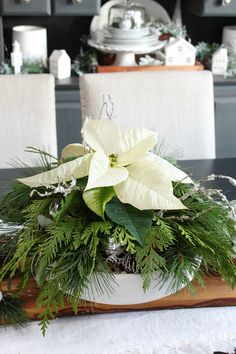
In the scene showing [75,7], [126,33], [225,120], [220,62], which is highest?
[75,7]

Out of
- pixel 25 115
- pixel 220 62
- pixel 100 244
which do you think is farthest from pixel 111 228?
pixel 220 62

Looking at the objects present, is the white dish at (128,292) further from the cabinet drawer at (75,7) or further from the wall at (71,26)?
the wall at (71,26)

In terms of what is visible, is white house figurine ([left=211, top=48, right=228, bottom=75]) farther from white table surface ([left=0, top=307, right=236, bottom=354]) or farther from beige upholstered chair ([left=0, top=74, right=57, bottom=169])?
white table surface ([left=0, top=307, right=236, bottom=354])

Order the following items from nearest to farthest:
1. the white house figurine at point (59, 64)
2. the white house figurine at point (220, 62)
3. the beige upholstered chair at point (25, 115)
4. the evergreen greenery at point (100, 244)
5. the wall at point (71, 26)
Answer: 1. the evergreen greenery at point (100, 244)
2. the beige upholstered chair at point (25, 115)
3. the white house figurine at point (59, 64)
4. the white house figurine at point (220, 62)
5. the wall at point (71, 26)

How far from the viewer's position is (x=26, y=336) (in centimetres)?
69

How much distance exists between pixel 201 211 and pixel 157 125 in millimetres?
738

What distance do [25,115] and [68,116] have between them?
2.03ft

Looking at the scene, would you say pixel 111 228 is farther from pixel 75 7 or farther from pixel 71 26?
pixel 71 26

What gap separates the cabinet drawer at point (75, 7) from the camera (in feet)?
6.33

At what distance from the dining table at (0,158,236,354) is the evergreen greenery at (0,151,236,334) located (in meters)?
0.03

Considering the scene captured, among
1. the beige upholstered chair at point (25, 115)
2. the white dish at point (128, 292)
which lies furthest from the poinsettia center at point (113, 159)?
the beige upholstered chair at point (25, 115)

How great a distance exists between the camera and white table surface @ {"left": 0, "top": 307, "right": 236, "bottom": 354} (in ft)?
2.23

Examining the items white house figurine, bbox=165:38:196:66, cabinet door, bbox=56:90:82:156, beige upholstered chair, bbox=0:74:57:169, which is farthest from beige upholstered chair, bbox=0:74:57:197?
white house figurine, bbox=165:38:196:66

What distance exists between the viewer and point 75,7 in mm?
1939
